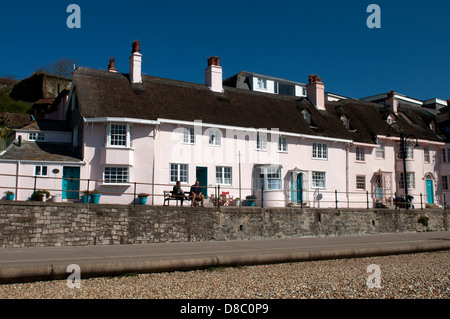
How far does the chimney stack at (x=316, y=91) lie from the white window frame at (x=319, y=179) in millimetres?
6079

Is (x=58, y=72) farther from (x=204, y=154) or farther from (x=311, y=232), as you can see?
(x=311, y=232)

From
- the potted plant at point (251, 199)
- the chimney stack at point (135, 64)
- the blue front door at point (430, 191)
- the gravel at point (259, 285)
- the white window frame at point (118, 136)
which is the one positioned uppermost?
the chimney stack at point (135, 64)

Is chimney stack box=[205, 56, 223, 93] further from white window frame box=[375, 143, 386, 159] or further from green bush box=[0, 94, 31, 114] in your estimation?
green bush box=[0, 94, 31, 114]

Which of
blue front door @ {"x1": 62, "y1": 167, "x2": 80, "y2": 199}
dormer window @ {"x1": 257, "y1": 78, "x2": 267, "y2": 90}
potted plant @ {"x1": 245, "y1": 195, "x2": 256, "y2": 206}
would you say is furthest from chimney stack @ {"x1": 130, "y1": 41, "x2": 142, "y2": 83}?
dormer window @ {"x1": 257, "y1": 78, "x2": 267, "y2": 90}

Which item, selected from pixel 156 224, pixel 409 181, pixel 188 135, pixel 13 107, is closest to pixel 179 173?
pixel 188 135

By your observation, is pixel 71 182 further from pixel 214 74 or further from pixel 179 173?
pixel 214 74

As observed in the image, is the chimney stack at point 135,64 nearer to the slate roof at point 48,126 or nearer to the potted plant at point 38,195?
the slate roof at point 48,126

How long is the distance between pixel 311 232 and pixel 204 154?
732 centimetres

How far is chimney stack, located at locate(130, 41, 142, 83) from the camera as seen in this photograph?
2617 cm

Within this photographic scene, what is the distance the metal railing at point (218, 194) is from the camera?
20.7 metres

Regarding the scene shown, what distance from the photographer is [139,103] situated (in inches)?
958

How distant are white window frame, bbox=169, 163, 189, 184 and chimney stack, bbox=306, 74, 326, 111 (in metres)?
13.1

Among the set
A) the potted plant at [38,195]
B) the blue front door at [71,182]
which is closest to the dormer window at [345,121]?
the blue front door at [71,182]
